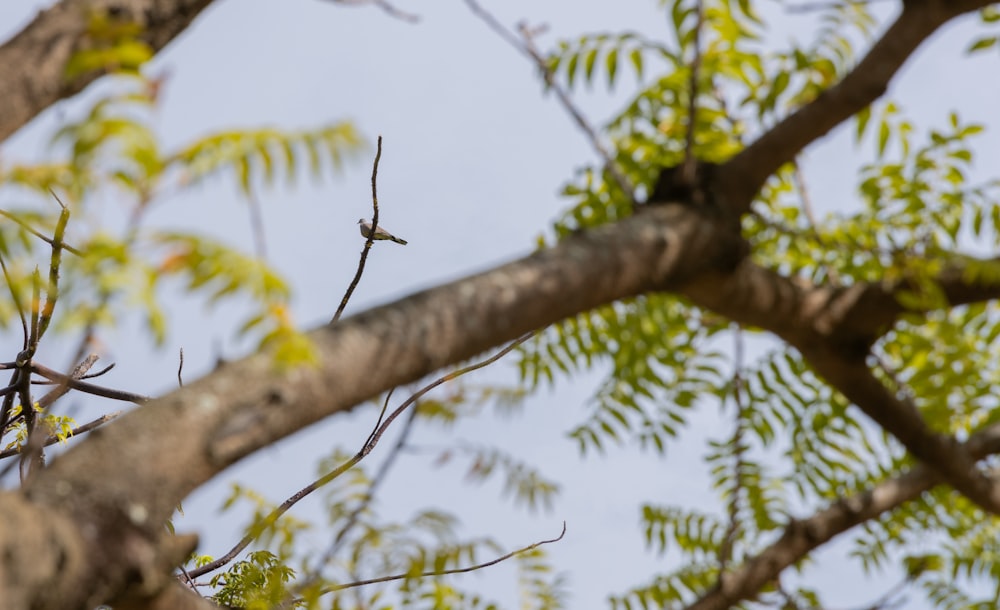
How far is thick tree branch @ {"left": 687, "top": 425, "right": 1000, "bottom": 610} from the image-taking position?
1.92 metres

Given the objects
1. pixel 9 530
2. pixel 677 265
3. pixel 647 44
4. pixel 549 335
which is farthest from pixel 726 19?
pixel 9 530

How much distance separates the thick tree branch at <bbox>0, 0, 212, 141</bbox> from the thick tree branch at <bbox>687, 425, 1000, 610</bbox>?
4.84 feet

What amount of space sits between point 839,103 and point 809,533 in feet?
3.25

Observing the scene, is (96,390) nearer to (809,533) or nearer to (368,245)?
(368,245)

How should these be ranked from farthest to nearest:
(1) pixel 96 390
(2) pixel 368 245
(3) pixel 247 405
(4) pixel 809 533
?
(4) pixel 809 533, (1) pixel 96 390, (2) pixel 368 245, (3) pixel 247 405

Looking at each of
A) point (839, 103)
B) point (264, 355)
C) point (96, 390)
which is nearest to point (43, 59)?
point (264, 355)

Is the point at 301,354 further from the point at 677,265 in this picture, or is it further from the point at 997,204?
the point at 997,204

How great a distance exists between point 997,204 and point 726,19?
2.29ft

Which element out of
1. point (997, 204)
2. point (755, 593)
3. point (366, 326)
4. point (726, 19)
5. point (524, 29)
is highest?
point (524, 29)

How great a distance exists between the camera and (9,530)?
0.59m

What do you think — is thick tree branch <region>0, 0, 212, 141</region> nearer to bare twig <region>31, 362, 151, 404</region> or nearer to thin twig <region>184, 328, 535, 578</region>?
thin twig <region>184, 328, 535, 578</region>

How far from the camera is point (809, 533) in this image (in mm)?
1966

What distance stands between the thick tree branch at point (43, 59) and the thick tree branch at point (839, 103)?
753mm

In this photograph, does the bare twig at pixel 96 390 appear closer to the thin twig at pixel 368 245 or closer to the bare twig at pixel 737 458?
the thin twig at pixel 368 245
